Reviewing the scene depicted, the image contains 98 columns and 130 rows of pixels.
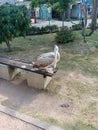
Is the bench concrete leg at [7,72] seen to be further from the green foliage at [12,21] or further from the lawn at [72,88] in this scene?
the green foliage at [12,21]

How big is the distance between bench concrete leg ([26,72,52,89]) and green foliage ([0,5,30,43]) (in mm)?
2941

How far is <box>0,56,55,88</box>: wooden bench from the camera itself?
533cm

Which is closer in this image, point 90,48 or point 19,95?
point 19,95

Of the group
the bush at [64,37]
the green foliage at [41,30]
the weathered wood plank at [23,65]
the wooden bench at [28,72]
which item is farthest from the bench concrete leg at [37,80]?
the green foliage at [41,30]

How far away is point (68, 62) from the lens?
24.3ft

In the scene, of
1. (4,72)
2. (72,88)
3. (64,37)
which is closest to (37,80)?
(72,88)

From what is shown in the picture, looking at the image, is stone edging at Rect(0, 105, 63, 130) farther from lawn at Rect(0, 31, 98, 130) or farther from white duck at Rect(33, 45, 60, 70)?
white duck at Rect(33, 45, 60, 70)

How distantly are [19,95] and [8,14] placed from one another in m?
3.76

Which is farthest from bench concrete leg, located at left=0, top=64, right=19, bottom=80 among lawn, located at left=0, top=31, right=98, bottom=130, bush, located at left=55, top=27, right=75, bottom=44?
bush, located at left=55, top=27, right=75, bottom=44

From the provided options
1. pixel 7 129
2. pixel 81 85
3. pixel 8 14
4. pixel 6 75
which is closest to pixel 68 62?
pixel 81 85

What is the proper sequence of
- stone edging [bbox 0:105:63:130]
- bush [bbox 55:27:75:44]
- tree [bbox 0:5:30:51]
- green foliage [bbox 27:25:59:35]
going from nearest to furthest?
stone edging [bbox 0:105:63:130], tree [bbox 0:5:30:51], bush [bbox 55:27:75:44], green foliage [bbox 27:25:59:35]

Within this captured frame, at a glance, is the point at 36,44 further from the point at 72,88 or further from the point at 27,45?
the point at 72,88

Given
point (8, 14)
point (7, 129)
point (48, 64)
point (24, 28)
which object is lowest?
point (7, 129)

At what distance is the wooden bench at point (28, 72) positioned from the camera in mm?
5328
